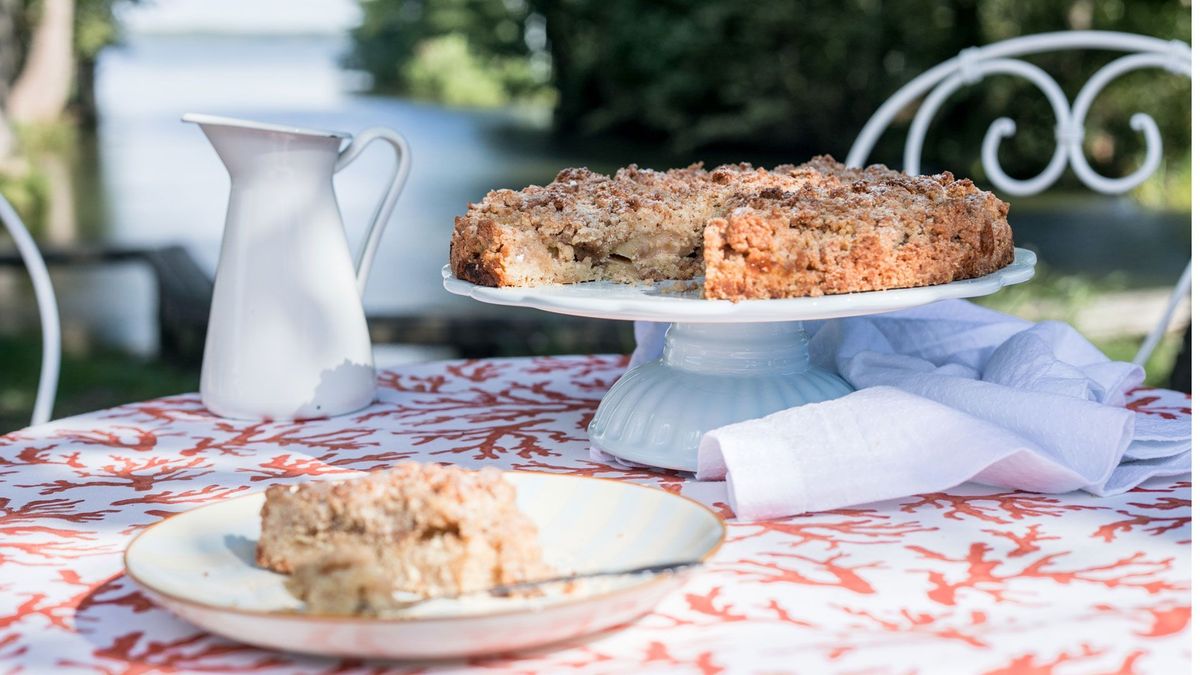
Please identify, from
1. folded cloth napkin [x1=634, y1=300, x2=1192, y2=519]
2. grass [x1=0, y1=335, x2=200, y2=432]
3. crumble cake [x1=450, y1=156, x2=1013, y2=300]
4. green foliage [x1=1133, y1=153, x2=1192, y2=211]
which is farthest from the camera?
green foliage [x1=1133, y1=153, x2=1192, y2=211]

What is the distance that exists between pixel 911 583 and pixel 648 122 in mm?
10230

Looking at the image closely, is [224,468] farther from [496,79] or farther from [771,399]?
[496,79]

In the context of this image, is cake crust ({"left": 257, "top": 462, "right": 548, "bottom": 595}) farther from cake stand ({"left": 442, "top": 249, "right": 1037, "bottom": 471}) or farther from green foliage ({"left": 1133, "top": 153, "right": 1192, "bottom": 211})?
green foliage ({"left": 1133, "top": 153, "right": 1192, "bottom": 211})

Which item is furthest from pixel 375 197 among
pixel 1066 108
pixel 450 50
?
pixel 450 50

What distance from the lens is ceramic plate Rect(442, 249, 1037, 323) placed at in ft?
4.20

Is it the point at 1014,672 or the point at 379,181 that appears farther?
the point at 379,181

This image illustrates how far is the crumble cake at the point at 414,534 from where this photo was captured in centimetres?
95

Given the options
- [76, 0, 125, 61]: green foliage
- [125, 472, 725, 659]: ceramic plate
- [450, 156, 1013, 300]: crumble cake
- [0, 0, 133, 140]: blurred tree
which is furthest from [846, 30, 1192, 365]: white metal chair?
[76, 0, 125, 61]: green foliage

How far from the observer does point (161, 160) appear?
12438 mm

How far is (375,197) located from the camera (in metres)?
9.95

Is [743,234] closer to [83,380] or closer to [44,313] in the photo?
[44,313]

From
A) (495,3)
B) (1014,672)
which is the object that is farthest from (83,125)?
(1014,672)

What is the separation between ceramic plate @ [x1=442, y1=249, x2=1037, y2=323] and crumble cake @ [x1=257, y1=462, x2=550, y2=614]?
33cm

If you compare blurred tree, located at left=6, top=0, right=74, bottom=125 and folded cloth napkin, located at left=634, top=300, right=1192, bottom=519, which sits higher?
blurred tree, located at left=6, top=0, right=74, bottom=125
